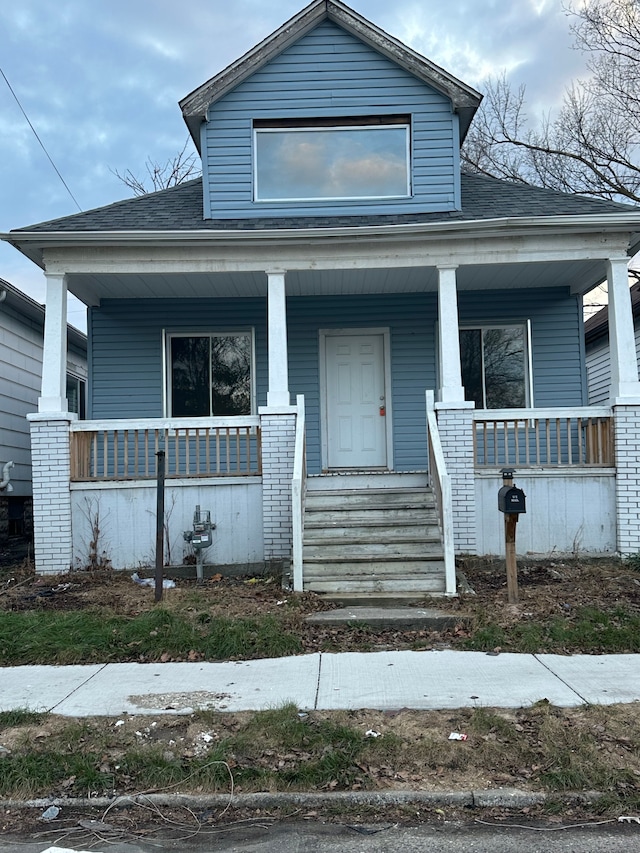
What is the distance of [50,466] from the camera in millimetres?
9250

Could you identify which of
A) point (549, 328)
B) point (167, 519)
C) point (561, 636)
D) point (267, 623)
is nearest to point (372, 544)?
point (267, 623)

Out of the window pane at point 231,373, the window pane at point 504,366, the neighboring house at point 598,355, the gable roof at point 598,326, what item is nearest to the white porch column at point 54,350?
the window pane at point 231,373

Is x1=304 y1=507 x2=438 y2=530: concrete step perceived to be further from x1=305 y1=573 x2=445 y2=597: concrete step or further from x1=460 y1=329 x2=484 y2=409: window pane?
x1=460 y1=329 x2=484 y2=409: window pane

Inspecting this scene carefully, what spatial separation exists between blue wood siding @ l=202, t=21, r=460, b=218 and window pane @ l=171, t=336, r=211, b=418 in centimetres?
238

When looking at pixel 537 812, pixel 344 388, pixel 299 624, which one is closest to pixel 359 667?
pixel 299 624

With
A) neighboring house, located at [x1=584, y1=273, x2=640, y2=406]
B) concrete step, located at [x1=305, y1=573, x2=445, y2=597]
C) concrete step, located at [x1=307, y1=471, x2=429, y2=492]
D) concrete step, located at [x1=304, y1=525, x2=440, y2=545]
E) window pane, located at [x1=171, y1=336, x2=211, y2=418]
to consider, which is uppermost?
neighboring house, located at [x1=584, y1=273, x2=640, y2=406]

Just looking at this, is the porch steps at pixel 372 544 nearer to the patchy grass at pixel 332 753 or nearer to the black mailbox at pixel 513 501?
the black mailbox at pixel 513 501

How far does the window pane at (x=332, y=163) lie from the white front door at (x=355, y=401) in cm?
218

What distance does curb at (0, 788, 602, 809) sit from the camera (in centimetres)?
372

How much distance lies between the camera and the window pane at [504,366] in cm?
1169

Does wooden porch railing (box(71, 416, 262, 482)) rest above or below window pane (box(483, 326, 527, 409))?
below

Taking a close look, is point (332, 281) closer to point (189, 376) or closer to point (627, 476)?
point (189, 376)

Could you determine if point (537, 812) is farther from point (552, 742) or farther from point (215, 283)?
point (215, 283)

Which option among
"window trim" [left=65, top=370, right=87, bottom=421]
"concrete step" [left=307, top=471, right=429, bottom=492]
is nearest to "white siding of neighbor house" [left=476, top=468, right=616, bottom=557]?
"concrete step" [left=307, top=471, right=429, bottom=492]
